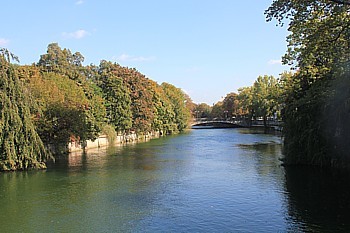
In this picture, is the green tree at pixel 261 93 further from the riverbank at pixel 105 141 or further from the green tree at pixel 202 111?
the green tree at pixel 202 111

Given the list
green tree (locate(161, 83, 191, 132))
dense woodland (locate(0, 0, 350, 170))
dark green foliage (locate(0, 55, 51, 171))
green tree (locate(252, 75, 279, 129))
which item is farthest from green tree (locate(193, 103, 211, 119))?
dark green foliage (locate(0, 55, 51, 171))

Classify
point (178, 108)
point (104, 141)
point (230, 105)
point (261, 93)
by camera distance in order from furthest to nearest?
point (230, 105) → point (261, 93) → point (178, 108) → point (104, 141)

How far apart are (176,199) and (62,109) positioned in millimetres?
21676

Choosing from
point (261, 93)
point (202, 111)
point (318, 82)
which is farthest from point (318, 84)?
point (202, 111)

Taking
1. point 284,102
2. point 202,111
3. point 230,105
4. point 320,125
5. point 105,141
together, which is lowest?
point 105,141

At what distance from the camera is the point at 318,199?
57.8ft

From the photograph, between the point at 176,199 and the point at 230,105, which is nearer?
the point at 176,199

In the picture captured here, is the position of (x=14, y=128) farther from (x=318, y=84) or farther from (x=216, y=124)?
(x=216, y=124)

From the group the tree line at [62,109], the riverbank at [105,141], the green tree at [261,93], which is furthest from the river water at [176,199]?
the green tree at [261,93]

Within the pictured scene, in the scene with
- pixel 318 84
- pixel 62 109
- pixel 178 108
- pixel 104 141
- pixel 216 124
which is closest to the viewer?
pixel 318 84

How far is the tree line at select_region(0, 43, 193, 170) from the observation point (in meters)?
25.3

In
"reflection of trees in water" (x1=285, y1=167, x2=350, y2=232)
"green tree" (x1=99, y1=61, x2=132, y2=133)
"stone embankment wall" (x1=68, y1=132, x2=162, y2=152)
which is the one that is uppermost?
"green tree" (x1=99, y1=61, x2=132, y2=133)

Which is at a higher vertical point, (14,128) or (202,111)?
(202,111)

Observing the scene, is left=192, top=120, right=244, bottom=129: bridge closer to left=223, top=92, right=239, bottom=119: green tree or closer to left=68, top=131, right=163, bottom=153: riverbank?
left=223, top=92, right=239, bottom=119: green tree
